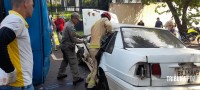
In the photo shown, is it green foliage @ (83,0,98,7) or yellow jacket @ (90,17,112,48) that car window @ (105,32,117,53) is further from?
green foliage @ (83,0,98,7)

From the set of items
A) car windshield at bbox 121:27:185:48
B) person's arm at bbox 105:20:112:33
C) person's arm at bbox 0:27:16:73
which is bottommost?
car windshield at bbox 121:27:185:48

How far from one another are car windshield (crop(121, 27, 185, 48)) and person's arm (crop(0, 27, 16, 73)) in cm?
278

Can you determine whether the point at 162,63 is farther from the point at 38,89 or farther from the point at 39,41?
the point at 38,89

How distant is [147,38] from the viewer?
5.53 metres

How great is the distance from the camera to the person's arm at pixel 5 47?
2.65 meters

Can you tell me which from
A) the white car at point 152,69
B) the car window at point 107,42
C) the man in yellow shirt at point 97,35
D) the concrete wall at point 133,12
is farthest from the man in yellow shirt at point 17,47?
the concrete wall at point 133,12

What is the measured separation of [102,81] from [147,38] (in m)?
1.18

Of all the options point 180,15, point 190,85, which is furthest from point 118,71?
point 180,15

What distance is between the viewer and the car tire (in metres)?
5.61

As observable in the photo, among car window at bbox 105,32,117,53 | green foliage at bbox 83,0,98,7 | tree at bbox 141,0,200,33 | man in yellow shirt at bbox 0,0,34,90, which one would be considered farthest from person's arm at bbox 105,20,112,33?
green foliage at bbox 83,0,98,7

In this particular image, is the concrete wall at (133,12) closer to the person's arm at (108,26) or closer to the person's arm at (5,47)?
the person's arm at (108,26)

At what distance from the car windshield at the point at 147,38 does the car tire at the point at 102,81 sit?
2.77 ft

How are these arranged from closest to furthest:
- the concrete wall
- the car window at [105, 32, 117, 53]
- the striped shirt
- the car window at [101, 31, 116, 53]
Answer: the striped shirt < the car window at [105, 32, 117, 53] < the car window at [101, 31, 116, 53] < the concrete wall

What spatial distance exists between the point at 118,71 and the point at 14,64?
2332mm
